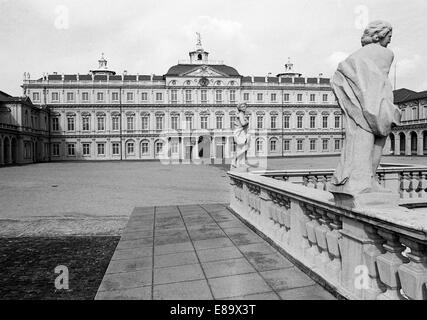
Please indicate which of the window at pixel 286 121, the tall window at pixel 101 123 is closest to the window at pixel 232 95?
the window at pixel 286 121

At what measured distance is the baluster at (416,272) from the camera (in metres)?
2.28

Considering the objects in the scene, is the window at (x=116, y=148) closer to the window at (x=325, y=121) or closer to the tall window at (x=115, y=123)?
the tall window at (x=115, y=123)

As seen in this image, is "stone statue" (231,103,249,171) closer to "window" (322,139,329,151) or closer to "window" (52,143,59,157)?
"window" (52,143,59,157)

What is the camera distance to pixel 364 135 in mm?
2906

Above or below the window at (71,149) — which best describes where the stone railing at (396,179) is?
below

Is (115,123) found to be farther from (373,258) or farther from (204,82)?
(373,258)

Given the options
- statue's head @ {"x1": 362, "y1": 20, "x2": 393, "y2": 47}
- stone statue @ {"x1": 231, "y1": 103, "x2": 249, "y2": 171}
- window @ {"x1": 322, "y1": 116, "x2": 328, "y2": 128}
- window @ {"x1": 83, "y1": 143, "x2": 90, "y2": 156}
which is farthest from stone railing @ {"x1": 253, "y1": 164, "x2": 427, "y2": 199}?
window @ {"x1": 322, "y1": 116, "x2": 328, "y2": 128}

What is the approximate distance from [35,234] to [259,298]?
5692 millimetres

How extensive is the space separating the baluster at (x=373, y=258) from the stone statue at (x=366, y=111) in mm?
286

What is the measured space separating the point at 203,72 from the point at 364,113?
54429mm

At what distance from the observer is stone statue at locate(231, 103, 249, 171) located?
8.19 meters

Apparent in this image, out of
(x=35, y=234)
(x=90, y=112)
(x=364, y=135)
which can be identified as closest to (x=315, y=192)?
(x=364, y=135)

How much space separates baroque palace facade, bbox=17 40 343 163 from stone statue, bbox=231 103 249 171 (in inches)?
1766

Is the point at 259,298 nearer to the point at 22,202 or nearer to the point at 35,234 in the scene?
the point at 35,234
